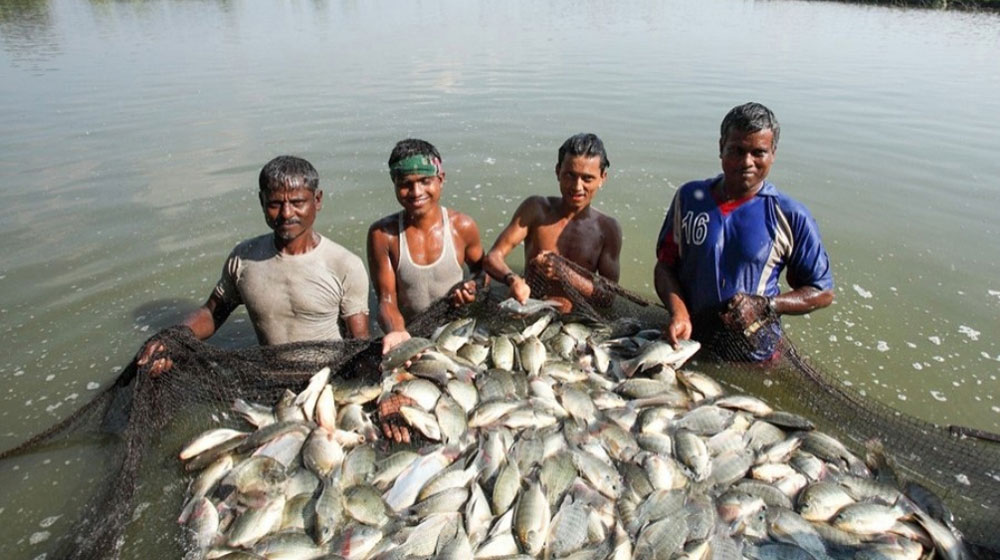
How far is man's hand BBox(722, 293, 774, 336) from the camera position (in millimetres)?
3717

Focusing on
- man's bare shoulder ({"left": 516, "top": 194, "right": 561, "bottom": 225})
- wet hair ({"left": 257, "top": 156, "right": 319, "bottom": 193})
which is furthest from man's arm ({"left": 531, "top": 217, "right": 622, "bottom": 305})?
wet hair ({"left": 257, "top": 156, "right": 319, "bottom": 193})

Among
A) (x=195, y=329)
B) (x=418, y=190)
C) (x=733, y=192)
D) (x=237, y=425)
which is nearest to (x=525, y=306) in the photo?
(x=418, y=190)

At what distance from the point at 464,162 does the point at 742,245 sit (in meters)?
6.83

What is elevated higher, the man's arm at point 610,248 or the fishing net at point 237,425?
the man's arm at point 610,248

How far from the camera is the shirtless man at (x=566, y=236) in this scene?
4367 millimetres

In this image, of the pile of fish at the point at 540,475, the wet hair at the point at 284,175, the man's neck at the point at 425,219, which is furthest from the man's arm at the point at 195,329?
the man's neck at the point at 425,219

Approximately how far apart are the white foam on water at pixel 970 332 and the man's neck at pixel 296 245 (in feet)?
20.3

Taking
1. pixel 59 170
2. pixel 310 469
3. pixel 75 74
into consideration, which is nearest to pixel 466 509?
pixel 310 469

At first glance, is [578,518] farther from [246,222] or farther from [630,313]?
[246,222]

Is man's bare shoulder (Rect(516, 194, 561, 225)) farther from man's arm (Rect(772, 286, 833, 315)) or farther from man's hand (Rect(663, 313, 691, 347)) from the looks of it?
man's arm (Rect(772, 286, 833, 315))

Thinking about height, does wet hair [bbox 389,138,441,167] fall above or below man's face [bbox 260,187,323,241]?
above

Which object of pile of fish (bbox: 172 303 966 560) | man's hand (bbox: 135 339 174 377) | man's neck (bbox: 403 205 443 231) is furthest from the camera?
man's neck (bbox: 403 205 443 231)

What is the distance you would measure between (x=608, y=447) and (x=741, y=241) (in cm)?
172

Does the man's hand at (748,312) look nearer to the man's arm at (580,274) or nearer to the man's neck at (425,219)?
the man's arm at (580,274)
